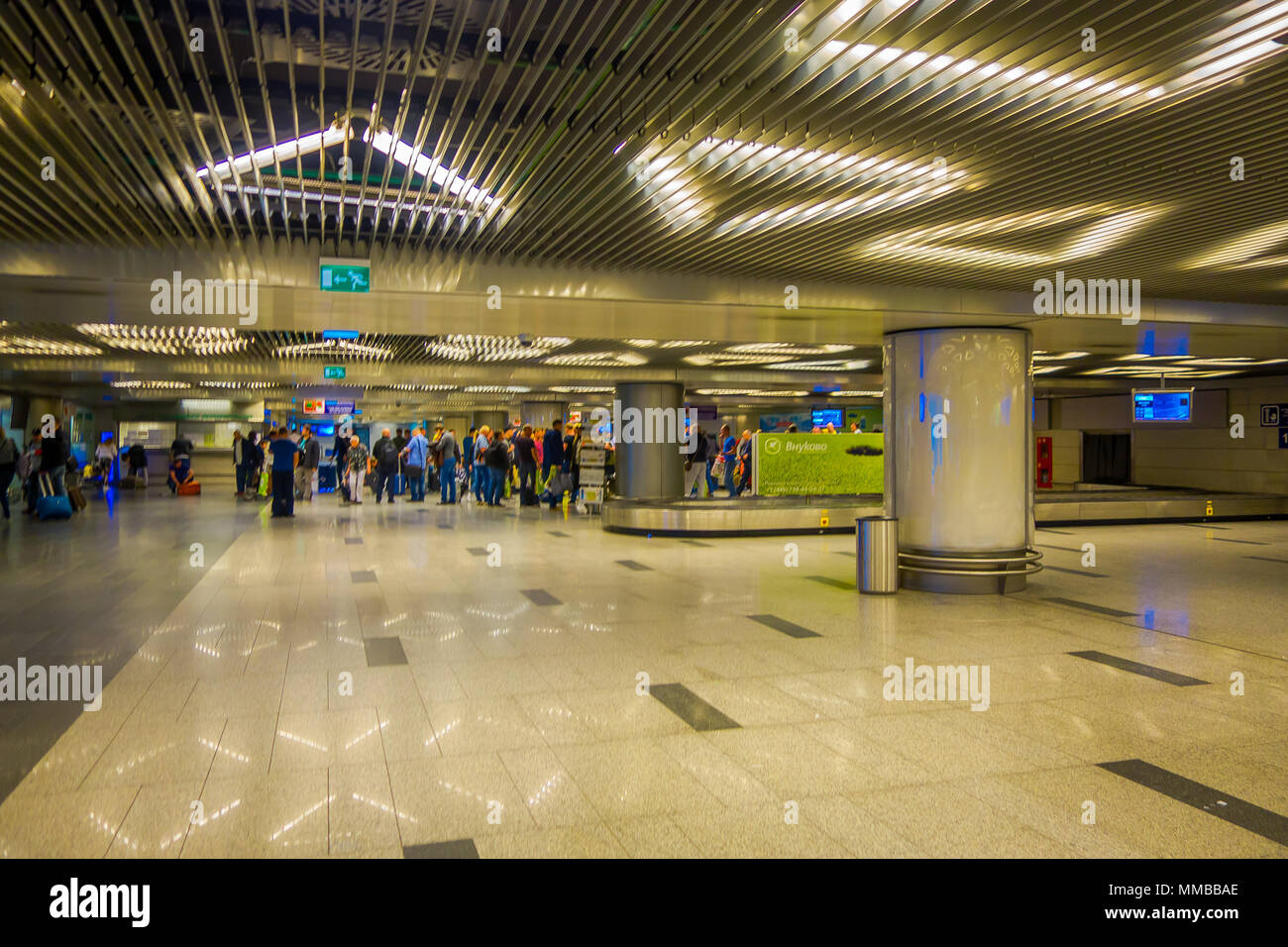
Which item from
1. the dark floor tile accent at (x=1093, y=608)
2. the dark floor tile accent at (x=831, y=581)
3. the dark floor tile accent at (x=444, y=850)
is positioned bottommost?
the dark floor tile accent at (x=1093, y=608)

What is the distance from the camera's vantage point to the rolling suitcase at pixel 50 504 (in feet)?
58.2

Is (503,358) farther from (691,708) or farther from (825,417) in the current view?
(825,417)

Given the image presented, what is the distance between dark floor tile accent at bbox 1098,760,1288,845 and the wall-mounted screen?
22364 millimetres

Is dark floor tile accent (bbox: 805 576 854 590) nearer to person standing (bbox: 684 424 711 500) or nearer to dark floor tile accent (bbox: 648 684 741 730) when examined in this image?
dark floor tile accent (bbox: 648 684 741 730)

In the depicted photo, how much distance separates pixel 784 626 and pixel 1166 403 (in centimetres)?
2051

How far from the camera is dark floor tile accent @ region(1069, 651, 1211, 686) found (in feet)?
19.7

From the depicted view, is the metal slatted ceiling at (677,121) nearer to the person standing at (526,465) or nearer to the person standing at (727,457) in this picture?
the person standing at (526,465)

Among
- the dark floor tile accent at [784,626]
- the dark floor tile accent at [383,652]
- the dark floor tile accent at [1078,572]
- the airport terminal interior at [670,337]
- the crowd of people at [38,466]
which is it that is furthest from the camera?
the crowd of people at [38,466]

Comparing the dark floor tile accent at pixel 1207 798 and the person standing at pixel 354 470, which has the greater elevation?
the person standing at pixel 354 470

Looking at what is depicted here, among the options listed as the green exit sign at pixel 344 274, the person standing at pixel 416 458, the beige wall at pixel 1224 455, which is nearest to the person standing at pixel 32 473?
the person standing at pixel 416 458

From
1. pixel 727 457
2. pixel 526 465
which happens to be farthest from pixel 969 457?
pixel 727 457

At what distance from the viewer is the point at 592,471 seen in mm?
20062

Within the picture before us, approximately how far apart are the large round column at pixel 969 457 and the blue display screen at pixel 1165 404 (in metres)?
16.0
